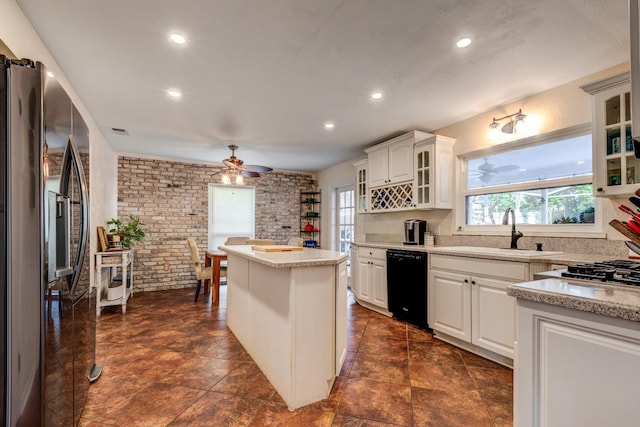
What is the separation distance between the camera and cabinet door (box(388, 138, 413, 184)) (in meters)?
3.77

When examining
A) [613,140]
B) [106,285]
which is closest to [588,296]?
[613,140]

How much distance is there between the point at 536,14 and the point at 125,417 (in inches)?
133

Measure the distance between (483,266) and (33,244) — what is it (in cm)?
287

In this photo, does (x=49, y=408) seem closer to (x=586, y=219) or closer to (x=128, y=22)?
(x=128, y=22)

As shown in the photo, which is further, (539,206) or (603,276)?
(539,206)

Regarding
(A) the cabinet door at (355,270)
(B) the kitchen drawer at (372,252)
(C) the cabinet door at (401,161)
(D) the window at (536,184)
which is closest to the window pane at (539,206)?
(D) the window at (536,184)

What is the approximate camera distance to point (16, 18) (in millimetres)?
1685

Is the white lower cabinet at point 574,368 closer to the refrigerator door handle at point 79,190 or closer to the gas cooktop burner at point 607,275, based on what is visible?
the gas cooktop burner at point 607,275

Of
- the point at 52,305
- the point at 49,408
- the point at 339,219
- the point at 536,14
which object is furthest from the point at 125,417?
the point at 339,219

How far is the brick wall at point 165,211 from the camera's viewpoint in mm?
5090

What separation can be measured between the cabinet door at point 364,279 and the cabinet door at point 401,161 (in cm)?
118

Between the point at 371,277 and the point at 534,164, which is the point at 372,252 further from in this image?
the point at 534,164

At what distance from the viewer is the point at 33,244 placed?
3.53ft

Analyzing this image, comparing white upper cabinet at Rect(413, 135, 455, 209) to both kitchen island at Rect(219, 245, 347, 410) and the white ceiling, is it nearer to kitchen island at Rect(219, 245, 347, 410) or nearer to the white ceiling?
the white ceiling
